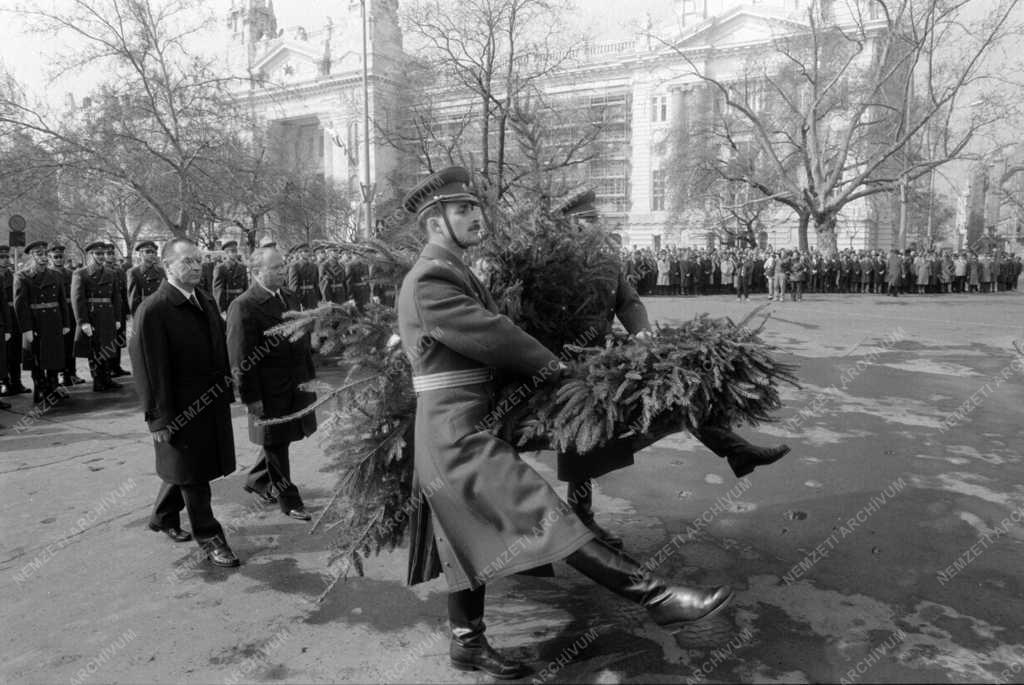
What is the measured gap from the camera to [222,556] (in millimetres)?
4754

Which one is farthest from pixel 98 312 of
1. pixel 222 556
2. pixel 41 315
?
pixel 222 556

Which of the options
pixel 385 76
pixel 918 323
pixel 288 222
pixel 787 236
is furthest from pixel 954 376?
pixel 787 236

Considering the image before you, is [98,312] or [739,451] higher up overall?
[98,312]

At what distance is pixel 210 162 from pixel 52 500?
51.2 feet

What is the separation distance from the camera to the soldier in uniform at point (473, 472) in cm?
304

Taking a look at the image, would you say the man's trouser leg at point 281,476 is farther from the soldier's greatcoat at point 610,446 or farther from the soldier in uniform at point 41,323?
the soldier in uniform at point 41,323

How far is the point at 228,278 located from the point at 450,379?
11.8m

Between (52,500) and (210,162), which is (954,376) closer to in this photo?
(52,500)

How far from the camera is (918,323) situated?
723 inches

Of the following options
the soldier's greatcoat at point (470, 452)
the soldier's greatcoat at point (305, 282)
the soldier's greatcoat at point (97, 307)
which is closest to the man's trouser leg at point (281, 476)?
the soldier's greatcoat at point (470, 452)

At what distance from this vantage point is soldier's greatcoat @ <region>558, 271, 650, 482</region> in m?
4.27

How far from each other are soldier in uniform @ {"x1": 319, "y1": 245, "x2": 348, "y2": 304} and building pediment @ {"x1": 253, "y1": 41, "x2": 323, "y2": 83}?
168 feet

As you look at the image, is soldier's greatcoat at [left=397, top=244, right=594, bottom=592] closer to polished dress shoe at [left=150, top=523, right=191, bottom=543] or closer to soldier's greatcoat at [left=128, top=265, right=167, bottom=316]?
polished dress shoe at [left=150, top=523, right=191, bottom=543]

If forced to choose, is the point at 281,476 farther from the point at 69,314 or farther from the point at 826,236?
the point at 826,236
